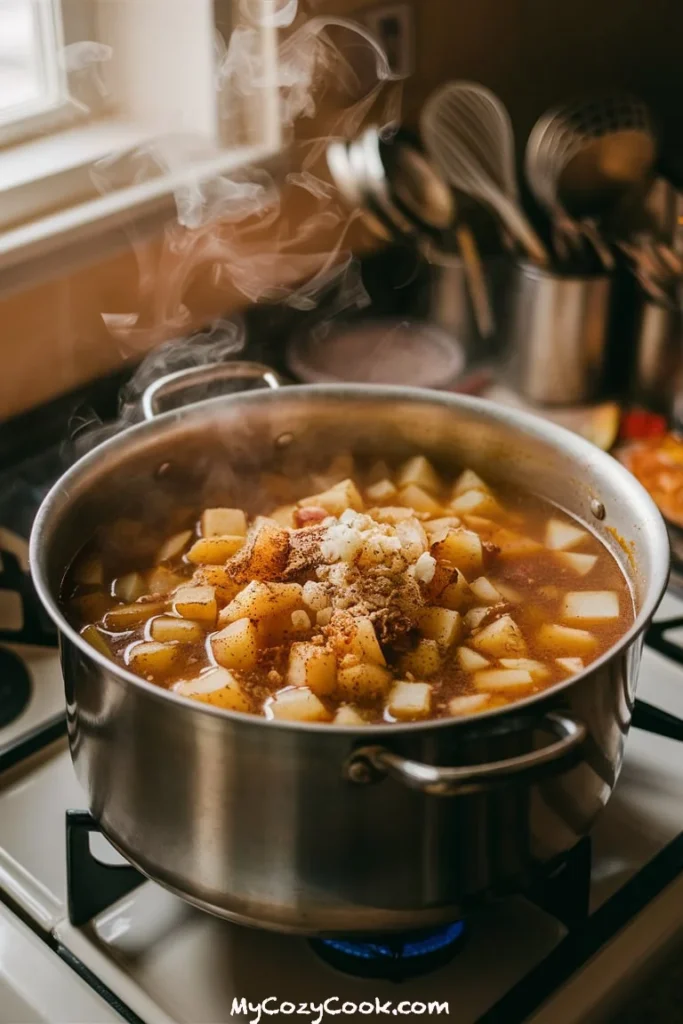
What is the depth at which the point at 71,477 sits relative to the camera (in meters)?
0.96

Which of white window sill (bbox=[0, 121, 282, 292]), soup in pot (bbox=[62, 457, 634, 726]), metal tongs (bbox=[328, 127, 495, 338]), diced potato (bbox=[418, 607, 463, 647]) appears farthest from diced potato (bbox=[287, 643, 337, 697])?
metal tongs (bbox=[328, 127, 495, 338])

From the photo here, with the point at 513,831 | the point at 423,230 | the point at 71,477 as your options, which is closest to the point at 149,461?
the point at 71,477

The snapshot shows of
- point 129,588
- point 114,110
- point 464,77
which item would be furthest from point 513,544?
point 464,77

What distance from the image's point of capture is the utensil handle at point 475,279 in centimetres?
157

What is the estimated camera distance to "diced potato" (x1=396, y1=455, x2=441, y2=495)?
1.21 meters

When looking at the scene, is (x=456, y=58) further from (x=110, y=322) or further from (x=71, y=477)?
(x=71, y=477)

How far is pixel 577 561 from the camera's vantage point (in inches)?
43.9

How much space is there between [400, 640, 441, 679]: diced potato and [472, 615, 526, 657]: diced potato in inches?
2.0

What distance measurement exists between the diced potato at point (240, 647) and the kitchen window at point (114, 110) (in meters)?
0.59

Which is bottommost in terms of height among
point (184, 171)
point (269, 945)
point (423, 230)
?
point (269, 945)

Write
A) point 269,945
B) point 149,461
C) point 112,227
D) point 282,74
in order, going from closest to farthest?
Result: 1. point 269,945
2. point 149,461
3. point 112,227
4. point 282,74

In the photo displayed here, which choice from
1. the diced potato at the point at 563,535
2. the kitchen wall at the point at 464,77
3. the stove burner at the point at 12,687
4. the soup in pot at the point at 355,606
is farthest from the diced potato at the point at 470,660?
the kitchen wall at the point at 464,77

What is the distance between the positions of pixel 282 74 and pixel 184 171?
188mm

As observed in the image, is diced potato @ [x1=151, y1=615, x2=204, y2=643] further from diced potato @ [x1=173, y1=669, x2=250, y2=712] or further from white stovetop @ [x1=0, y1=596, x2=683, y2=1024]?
white stovetop @ [x1=0, y1=596, x2=683, y2=1024]
